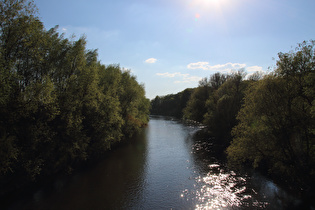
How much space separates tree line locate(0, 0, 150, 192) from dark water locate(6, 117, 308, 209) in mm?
2780

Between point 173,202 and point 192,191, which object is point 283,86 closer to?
point 192,191

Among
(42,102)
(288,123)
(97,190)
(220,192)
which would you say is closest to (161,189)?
(220,192)

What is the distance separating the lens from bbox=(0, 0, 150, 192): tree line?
51.7 ft

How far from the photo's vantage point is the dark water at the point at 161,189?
1573 cm

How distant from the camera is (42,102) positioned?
1766cm

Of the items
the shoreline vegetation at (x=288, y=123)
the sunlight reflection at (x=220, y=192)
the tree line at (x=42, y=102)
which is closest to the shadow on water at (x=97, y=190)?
the tree line at (x=42, y=102)

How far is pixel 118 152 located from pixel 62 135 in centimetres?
1260

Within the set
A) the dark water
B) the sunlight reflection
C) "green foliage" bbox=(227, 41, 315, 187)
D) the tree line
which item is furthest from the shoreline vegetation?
the tree line

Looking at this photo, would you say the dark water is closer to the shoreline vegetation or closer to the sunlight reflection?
the sunlight reflection

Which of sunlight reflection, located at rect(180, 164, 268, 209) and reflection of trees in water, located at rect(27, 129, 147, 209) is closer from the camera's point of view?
sunlight reflection, located at rect(180, 164, 268, 209)

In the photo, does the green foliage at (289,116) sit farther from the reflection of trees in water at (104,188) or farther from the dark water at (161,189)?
the reflection of trees in water at (104,188)

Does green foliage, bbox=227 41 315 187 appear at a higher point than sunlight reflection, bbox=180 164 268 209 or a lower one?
higher

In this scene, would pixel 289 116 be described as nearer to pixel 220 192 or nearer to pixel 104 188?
pixel 220 192

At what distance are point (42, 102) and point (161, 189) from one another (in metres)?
13.6
